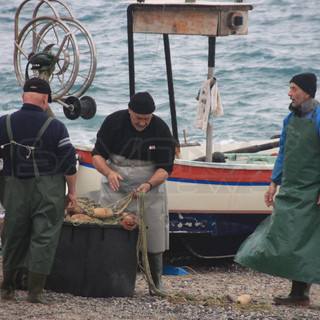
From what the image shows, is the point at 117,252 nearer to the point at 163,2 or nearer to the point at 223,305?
the point at 223,305

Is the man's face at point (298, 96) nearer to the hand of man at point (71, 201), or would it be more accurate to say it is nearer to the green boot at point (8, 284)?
the hand of man at point (71, 201)

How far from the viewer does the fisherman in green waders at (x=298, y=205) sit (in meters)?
5.41

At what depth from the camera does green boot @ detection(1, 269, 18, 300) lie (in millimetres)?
5242

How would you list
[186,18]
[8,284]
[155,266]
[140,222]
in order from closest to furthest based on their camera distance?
[8,284] → [140,222] → [155,266] → [186,18]

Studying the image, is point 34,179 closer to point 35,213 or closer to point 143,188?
point 35,213

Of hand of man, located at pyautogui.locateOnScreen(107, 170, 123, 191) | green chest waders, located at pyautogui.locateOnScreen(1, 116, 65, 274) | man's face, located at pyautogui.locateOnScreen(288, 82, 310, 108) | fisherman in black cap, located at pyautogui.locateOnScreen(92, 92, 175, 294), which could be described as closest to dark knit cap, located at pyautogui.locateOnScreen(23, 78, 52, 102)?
green chest waders, located at pyautogui.locateOnScreen(1, 116, 65, 274)

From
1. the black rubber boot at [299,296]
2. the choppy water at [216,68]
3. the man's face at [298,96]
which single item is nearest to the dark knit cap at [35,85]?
the man's face at [298,96]

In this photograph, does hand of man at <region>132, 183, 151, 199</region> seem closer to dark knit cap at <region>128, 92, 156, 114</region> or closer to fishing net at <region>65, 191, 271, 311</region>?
fishing net at <region>65, 191, 271, 311</region>

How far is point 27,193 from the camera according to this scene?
16.6 feet

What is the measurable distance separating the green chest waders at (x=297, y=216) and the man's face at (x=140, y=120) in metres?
1.20

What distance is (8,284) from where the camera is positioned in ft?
17.4

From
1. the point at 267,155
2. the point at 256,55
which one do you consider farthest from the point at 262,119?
the point at 267,155

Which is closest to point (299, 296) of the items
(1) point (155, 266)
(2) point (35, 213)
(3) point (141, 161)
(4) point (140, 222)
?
(1) point (155, 266)

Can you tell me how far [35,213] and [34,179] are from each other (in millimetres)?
260
